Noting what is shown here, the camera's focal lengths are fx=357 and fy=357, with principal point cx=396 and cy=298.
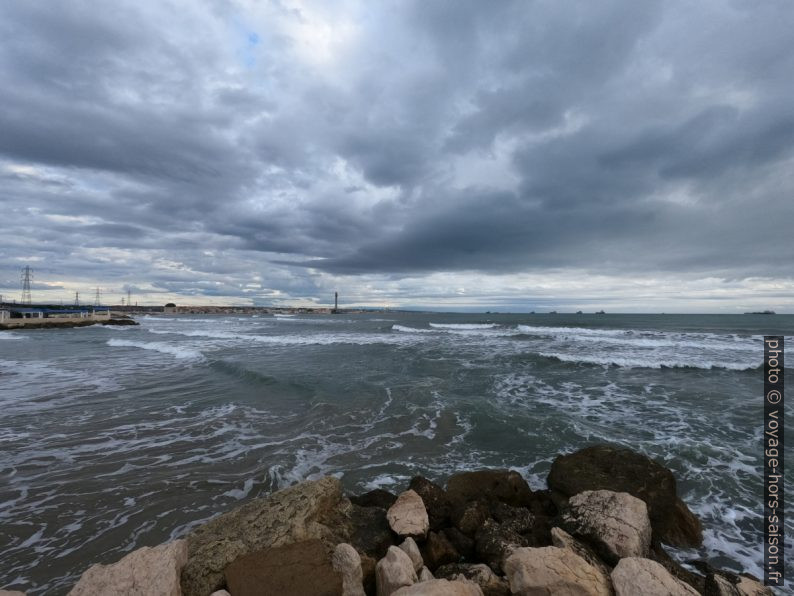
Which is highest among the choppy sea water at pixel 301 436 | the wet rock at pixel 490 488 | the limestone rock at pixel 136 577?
the limestone rock at pixel 136 577

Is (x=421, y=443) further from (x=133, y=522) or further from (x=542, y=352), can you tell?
(x=542, y=352)

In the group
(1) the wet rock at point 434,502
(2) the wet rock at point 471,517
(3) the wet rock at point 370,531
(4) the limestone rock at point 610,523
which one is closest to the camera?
(4) the limestone rock at point 610,523

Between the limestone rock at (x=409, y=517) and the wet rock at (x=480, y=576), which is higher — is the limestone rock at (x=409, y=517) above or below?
above

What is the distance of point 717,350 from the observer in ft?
81.4

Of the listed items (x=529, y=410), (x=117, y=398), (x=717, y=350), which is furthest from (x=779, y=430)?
(x=717, y=350)

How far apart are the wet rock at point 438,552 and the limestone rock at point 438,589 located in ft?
3.66

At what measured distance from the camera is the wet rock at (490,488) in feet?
17.3

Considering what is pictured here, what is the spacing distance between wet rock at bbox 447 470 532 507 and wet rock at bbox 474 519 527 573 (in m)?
0.83

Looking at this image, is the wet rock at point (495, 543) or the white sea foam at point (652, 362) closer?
the wet rock at point (495, 543)

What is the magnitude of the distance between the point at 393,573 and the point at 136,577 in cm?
225

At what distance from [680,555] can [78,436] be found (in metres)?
11.7

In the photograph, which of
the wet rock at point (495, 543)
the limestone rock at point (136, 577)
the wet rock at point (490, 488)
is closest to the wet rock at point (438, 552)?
the wet rock at point (495, 543)

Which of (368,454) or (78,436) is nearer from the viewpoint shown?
(368,454)

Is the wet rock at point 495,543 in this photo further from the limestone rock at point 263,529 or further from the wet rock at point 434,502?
the limestone rock at point 263,529
